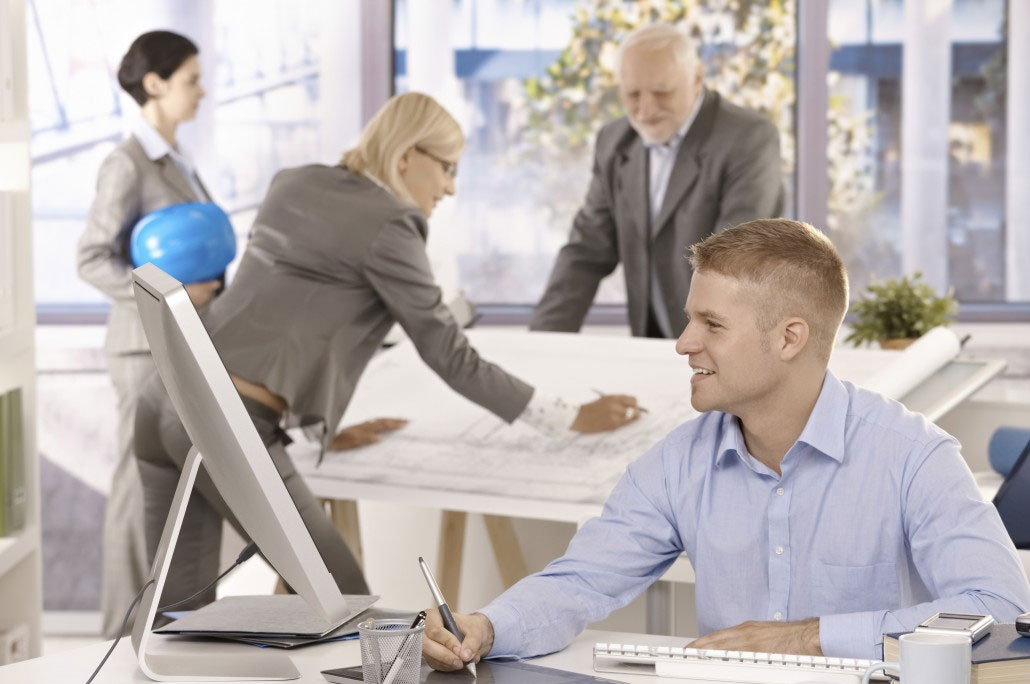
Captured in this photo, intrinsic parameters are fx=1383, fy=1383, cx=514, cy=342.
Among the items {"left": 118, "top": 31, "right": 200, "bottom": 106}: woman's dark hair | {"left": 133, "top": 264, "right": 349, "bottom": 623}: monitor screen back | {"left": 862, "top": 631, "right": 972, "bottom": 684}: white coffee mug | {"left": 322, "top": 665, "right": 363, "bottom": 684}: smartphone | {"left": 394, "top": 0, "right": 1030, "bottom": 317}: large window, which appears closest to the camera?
{"left": 862, "top": 631, "right": 972, "bottom": 684}: white coffee mug

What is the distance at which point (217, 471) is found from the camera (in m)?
1.56

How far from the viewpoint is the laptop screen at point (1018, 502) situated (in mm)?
2332

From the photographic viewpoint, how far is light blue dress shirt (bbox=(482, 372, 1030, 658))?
164cm

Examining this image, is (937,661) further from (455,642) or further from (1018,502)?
(1018,502)

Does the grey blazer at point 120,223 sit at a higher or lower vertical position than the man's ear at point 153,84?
lower

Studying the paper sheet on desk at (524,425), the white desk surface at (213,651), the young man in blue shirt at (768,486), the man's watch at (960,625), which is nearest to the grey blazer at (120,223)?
the paper sheet on desk at (524,425)

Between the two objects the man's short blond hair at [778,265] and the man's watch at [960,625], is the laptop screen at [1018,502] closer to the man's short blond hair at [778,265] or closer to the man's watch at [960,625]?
the man's short blond hair at [778,265]

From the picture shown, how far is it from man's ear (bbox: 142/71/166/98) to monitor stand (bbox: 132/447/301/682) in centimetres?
261

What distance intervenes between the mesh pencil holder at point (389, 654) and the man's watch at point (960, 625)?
51 cm

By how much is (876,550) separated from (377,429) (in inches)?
65.4

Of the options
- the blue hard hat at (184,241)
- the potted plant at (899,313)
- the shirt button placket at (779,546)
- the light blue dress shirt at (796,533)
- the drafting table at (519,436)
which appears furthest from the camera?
the blue hard hat at (184,241)

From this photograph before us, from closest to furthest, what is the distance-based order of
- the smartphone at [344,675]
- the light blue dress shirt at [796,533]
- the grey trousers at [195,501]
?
the smartphone at [344,675], the light blue dress shirt at [796,533], the grey trousers at [195,501]

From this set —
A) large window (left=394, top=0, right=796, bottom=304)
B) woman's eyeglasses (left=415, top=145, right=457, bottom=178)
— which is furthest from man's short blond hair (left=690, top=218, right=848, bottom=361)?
large window (left=394, top=0, right=796, bottom=304)

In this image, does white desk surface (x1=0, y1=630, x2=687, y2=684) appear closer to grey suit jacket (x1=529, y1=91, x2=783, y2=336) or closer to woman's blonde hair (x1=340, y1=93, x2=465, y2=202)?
woman's blonde hair (x1=340, y1=93, x2=465, y2=202)
